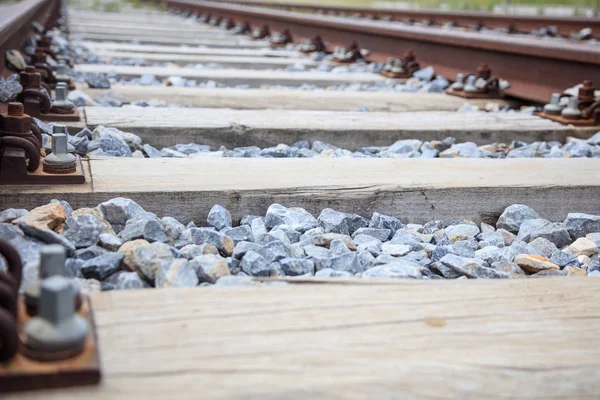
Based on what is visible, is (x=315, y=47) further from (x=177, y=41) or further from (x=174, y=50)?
(x=177, y=41)

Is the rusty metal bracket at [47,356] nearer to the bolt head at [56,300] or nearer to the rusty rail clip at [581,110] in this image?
the bolt head at [56,300]

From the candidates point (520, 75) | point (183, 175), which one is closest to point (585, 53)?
point (520, 75)

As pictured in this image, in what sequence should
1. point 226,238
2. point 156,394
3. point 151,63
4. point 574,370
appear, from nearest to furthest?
1. point 156,394
2. point 574,370
3. point 226,238
4. point 151,63

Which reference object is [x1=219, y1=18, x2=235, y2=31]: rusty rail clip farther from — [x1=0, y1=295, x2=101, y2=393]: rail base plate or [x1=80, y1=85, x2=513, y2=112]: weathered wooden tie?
[x1=0, y1=295, x2=101, y2=393]: rail base plate

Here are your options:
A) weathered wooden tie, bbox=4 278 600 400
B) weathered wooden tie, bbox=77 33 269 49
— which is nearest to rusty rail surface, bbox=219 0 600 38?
weathered wooden tie, bbox=77 33 269 49

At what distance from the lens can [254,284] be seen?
146 cm

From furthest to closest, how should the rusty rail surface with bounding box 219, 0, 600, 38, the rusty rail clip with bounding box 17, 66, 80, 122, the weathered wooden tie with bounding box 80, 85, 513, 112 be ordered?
1. the rusty rail surface with bounding box 219, 0, 600, 38
2. the weathered wooden tie with bounding box 80, 85, 513, 112
3. the rusty rail clip with bounding box 17, 66, 80, 122

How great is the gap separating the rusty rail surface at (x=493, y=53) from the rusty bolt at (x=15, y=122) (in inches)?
108

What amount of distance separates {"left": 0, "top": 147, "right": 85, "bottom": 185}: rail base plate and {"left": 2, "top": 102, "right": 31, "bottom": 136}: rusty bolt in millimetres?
109

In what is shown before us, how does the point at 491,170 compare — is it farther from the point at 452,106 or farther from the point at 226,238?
the point at 452,106

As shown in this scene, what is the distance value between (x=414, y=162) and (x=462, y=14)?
9.06m

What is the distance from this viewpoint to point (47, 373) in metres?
0.93

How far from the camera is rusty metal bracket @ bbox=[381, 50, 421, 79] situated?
5.04 m

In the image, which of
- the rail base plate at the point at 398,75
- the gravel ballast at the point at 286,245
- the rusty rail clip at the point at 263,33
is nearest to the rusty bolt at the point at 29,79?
the gravel ballast at the point at 286,245
